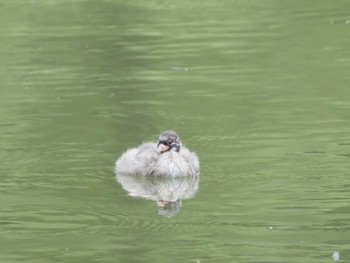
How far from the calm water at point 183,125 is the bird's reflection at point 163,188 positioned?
102mm

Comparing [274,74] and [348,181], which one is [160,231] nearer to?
[348,181]

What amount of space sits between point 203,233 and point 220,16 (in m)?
14.1

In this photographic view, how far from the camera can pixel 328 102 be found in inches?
645

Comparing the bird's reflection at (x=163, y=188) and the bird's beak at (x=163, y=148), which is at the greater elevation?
the bird's beak at (x=163, y=148)

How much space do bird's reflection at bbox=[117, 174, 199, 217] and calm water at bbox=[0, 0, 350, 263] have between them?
0.10 metres

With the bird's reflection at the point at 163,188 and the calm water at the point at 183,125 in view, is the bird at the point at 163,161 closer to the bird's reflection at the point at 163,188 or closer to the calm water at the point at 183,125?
the bird's reflection at the point at 163,188

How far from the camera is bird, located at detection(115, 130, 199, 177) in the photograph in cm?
1322

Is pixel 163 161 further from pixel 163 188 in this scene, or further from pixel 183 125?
pixel 183 125

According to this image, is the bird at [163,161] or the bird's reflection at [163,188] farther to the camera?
the bird at [163,161]

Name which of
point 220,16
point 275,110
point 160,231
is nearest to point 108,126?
point 275,110

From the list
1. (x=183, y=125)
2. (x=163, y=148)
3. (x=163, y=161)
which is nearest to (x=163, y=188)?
(x=163, y=161)

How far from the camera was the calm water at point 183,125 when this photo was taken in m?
10.8

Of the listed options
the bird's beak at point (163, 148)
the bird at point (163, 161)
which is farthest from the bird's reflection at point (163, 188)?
the bird's beak at point (163, 148)

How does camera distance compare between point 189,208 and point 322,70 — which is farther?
point 322,70
